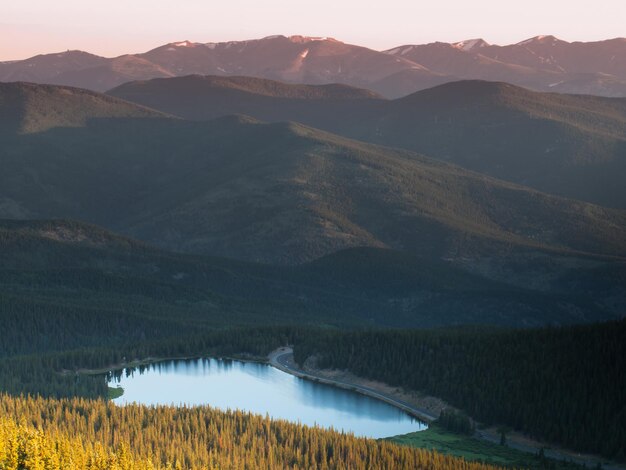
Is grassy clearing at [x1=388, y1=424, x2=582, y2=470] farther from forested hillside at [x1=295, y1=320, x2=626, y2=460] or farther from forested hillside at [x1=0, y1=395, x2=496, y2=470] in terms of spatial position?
forested hillside at [x1=0, y1=395, x2=496, y2=470]

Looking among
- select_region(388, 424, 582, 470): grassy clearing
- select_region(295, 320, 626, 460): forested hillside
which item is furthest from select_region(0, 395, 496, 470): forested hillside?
select_region(295, 320, 626, 460): forested hillside

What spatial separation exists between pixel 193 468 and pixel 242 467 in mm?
6311

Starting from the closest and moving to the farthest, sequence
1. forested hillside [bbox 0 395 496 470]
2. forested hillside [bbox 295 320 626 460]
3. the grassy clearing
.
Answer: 1. forested hillside [bbox 0 395 496 470]
2. the grassy clearing
3. forested hillside [bbox 295 320 626 460]

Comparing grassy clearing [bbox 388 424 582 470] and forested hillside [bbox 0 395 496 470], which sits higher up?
forested hillside [bbox 0 395 496 470]

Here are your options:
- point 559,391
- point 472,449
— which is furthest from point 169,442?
point 559,391

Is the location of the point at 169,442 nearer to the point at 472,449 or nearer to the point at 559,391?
the point at 472,449

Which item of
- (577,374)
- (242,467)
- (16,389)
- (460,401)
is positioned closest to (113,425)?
(242,467)

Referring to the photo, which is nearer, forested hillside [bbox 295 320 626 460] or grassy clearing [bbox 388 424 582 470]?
grassy clearing [bbox 388 424 582 470]

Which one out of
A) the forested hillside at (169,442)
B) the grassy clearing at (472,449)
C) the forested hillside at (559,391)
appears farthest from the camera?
the forested hillside at (559,391)

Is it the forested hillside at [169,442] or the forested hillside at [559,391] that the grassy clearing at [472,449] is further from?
the forested hillside at [169,442]

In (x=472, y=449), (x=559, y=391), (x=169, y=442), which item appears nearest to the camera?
(x=169, y=442)

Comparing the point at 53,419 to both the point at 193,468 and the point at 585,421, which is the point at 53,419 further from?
the point at 585,421

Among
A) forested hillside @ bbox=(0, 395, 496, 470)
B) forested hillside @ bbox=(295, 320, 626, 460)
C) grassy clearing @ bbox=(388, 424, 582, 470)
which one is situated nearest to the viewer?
forested hillside @ bbox=(0, 395, 496, 470)

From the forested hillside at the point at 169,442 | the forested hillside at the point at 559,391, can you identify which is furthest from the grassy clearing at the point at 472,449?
the forested hillside at the point at 169,442
